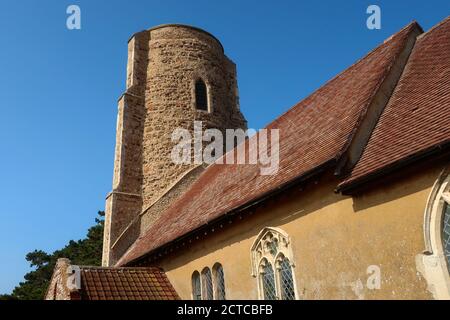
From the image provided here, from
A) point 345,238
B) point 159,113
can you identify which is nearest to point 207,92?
point 159,113

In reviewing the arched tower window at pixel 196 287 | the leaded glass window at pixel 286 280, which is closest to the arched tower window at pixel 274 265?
the leaded glass window at pixel 286 280

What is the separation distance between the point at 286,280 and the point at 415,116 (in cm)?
348

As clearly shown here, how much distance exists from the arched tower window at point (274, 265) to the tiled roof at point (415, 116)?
6.06 feet

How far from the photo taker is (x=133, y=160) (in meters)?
15.8

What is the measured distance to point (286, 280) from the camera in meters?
→ 7.12

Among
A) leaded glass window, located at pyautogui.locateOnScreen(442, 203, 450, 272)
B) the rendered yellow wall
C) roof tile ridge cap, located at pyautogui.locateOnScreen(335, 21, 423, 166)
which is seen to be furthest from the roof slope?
leaded glass window, located at pyautogui.locateOnScreen(442, 203, 450, 272)

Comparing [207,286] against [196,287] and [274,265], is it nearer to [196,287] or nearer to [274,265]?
[196,287]

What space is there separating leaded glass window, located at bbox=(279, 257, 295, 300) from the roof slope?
1310 mm

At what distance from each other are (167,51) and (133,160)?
18.7 feet

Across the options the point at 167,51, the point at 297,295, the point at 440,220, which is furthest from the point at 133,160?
the point at 440,220

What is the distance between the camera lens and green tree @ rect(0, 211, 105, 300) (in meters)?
30.5

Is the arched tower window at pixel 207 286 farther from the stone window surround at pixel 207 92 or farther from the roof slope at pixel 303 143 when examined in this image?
the stone window surround at pixel 207 92

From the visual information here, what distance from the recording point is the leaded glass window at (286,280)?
6976 millimetres
